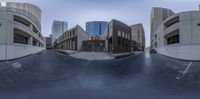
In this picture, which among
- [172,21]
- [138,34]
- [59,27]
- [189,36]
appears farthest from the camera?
[59,27]

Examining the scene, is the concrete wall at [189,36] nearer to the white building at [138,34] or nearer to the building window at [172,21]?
the building window at [172,21]

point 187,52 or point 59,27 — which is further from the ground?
point 59,27

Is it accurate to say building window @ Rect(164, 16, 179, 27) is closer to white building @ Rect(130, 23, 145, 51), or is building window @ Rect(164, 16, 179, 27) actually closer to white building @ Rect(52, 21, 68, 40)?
white building @ Rect(130, 23, 145, 51)

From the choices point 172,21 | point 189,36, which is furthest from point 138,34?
point 189,36

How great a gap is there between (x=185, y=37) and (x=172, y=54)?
15.4 ft

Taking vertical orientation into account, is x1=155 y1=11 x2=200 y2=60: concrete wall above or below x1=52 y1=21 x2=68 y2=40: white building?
below

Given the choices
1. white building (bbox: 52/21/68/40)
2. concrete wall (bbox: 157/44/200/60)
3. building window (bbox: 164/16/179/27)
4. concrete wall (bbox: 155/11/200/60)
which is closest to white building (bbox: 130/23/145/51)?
building window (bbox: 164/16/179/27)

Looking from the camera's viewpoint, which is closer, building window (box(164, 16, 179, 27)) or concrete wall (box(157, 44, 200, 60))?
concrete wall (box(157, 44, 200, 60))

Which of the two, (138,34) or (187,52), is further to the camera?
(138,34)

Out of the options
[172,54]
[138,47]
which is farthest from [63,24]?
[172,54]

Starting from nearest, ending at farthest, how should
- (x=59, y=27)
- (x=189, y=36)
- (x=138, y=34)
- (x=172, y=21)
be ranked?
(x=189, y=36), (x=172, y=21), (x=138, y=34), (x=59, y=27)

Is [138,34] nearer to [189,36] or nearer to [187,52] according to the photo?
[189,36]

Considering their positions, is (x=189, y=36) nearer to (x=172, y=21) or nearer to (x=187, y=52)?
(x=187, y=52)

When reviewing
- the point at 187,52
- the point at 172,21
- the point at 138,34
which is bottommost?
the point at 187,52
